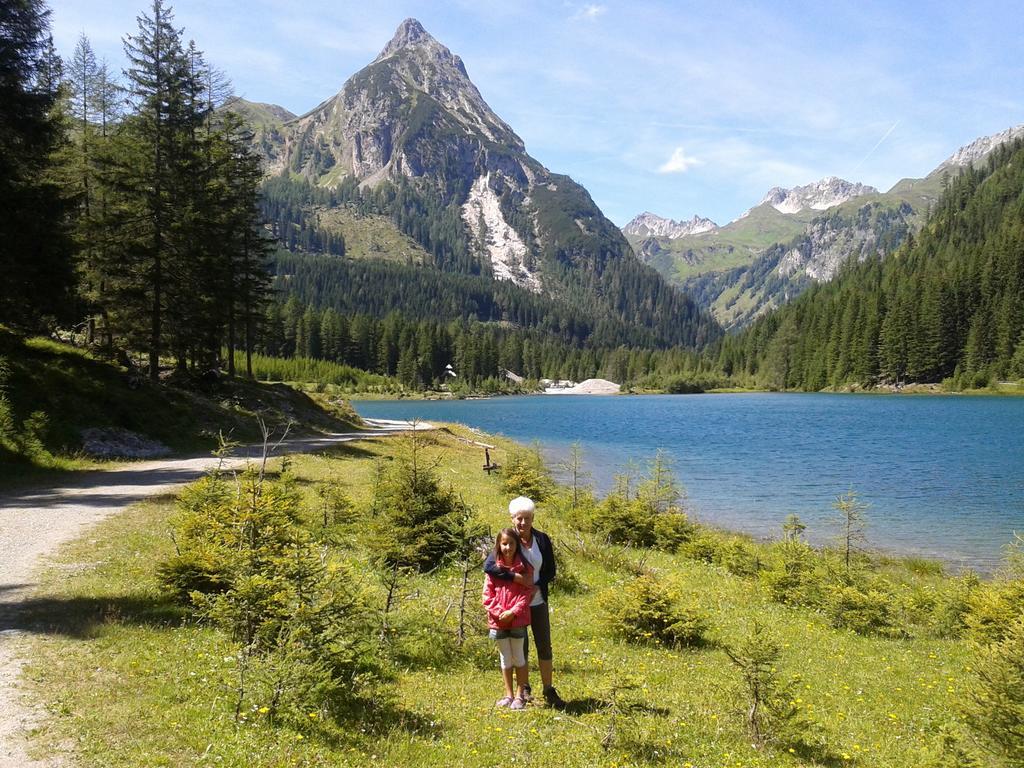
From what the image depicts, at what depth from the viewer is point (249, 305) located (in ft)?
157

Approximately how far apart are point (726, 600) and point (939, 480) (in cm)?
2988

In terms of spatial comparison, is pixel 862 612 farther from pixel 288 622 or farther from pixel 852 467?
pixel 852 467

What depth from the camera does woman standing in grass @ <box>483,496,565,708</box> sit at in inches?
326

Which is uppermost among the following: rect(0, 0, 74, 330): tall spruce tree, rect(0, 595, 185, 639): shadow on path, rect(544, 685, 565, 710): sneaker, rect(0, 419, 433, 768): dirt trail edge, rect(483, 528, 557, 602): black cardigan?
rect(0, 0, 74, 330): tall spruce tree

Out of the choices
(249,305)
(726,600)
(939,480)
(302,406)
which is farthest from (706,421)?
A: (726,600)

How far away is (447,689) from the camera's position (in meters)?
9.07

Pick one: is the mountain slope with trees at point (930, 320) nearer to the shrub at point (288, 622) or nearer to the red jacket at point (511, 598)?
the red jacket at point (511, 598)

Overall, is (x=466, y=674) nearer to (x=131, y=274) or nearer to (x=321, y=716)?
(x=321, y=716)

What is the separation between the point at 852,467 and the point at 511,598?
140 feet

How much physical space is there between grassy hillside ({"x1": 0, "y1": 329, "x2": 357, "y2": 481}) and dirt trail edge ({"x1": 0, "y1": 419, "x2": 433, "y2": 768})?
2.35m

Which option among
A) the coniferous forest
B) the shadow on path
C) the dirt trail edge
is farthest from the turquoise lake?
the coniferous forest

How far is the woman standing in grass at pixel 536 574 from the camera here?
8.27 metres

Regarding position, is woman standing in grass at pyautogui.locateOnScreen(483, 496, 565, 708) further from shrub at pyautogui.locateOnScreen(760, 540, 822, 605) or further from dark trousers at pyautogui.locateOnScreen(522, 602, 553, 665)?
shrub at pyautogui.locateOnScreen(760, 540, 822, 605)

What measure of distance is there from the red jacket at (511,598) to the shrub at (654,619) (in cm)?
520
